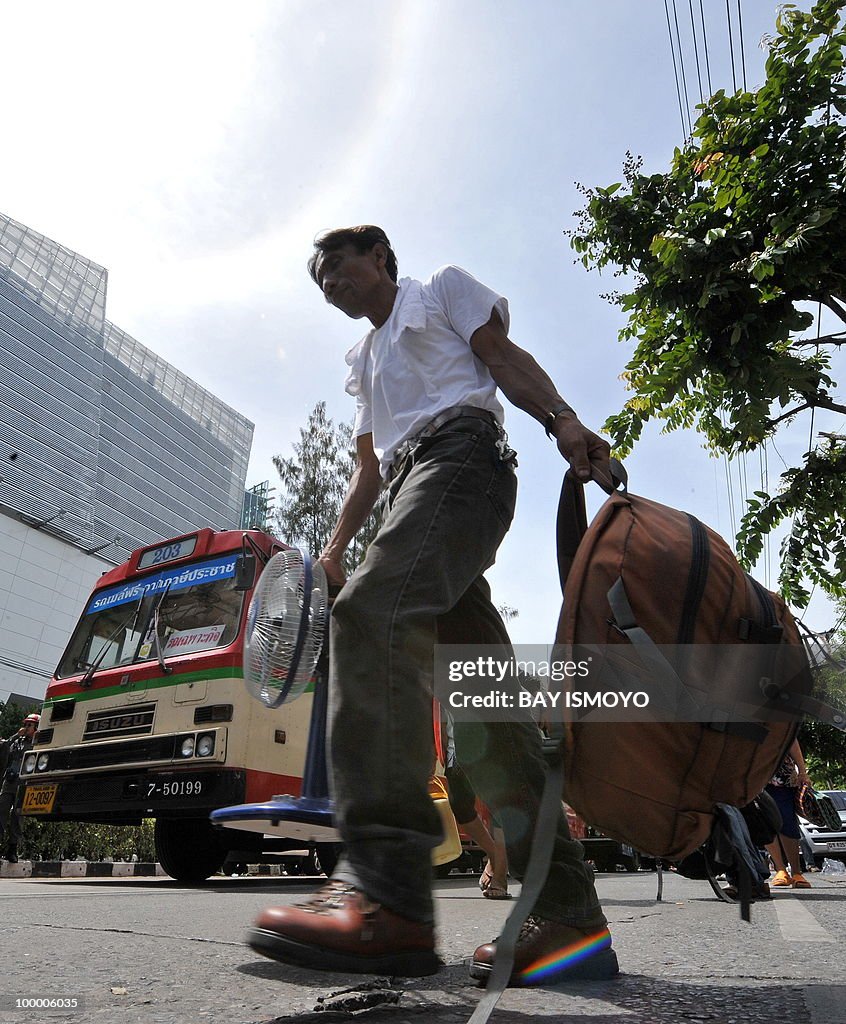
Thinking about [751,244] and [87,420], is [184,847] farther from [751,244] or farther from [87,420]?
[87,420]

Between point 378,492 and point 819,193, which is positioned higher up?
point 819,193

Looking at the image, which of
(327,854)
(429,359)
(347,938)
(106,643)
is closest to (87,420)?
(106,643)

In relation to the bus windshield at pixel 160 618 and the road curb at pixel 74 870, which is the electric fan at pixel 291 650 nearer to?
the bus windshield at pixel 160 618

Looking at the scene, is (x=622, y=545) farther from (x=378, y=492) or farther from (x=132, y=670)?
(x=132, y=670)

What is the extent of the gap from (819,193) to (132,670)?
19.9 feet

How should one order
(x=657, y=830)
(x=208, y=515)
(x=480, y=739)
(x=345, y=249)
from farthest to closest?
A: (x=208, y=515) → (x=345, y=249) → (x=480, y=739) → (x=657, y=830)

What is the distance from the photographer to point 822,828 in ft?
69.9

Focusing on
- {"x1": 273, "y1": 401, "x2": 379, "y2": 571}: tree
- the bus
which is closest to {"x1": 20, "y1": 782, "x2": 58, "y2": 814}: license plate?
the bus

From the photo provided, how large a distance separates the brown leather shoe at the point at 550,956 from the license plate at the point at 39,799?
5748mm

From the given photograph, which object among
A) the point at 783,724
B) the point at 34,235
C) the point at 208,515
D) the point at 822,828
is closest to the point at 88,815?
the point at 783,724

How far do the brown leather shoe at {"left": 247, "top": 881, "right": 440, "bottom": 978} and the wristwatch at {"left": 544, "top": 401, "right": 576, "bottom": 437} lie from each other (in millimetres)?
1026

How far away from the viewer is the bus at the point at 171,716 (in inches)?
233

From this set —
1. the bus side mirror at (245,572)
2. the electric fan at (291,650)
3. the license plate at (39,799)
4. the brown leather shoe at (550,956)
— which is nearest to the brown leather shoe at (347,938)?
the brown leather shoe at (550,956)

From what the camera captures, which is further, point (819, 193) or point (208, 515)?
point (208, 515)
